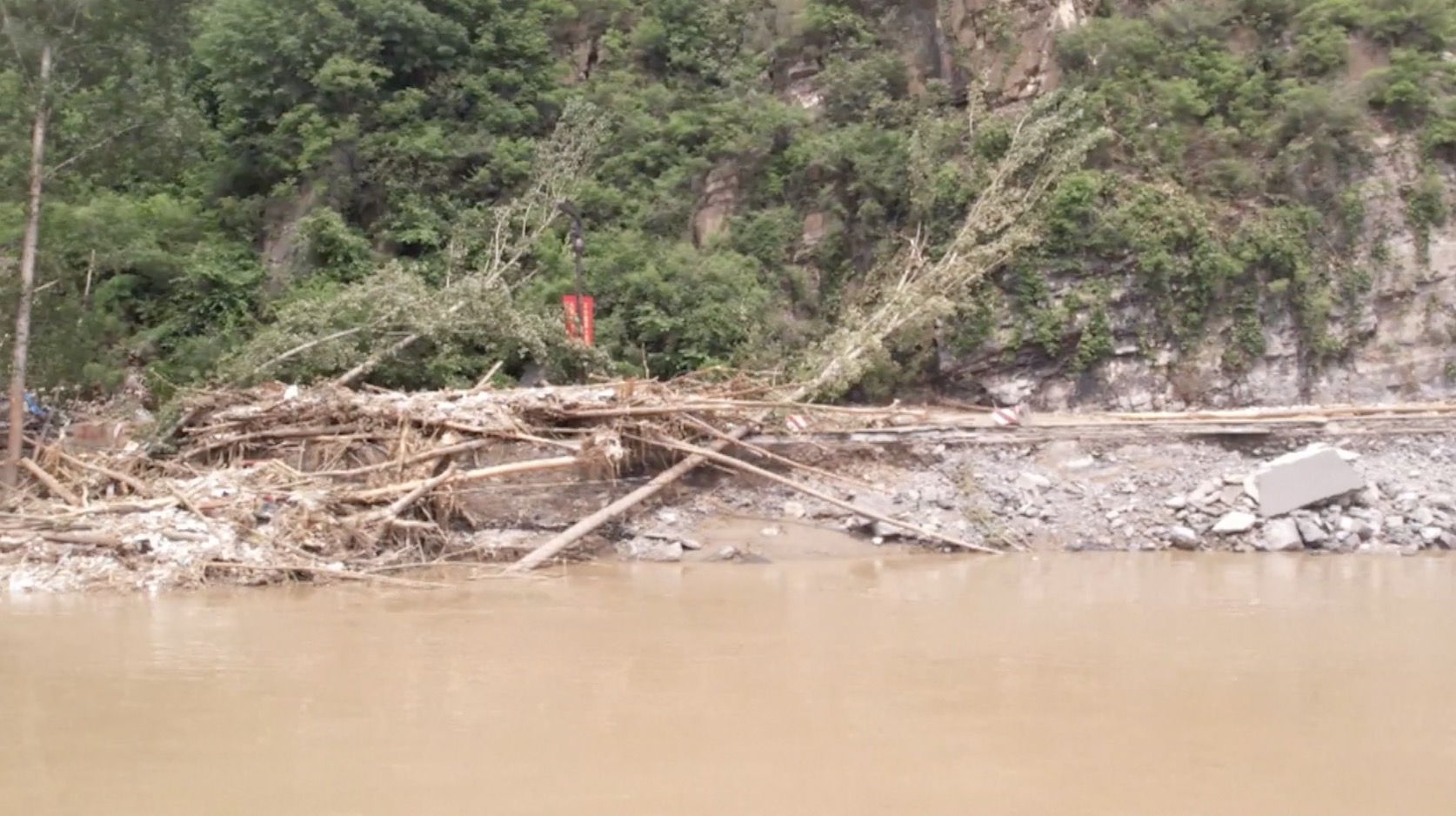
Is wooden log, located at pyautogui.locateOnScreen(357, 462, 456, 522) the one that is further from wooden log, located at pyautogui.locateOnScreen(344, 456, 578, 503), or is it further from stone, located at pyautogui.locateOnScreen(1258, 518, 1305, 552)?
stone, located at pyautogui.locateOnScreen(1258, 518, 1305, 552)

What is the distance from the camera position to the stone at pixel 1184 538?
11758 mm

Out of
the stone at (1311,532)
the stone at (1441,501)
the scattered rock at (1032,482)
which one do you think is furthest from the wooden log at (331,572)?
the stone at (1441,501)

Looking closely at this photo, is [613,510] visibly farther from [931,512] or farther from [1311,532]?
[1311,532]

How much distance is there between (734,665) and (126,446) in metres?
10.1

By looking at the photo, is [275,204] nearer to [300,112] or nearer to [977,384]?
[300,112]

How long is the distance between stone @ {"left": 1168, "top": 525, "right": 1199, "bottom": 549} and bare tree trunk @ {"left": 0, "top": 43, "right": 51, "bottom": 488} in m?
12.5

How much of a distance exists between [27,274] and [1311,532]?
14.2 metres

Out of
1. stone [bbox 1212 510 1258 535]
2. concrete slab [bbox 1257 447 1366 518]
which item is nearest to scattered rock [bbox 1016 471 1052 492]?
stone [bbox 1212 510 1258 535]

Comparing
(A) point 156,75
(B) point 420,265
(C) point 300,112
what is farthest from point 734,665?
(C) point 300,112

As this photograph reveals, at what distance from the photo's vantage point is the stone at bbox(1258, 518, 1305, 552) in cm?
1158

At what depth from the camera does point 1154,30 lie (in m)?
20.8

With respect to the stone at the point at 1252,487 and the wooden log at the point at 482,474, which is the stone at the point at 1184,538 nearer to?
the stone at the point at 1252,487

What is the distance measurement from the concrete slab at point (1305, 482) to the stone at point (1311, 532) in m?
0.17

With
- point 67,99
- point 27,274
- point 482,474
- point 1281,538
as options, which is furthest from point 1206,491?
point 67,99
